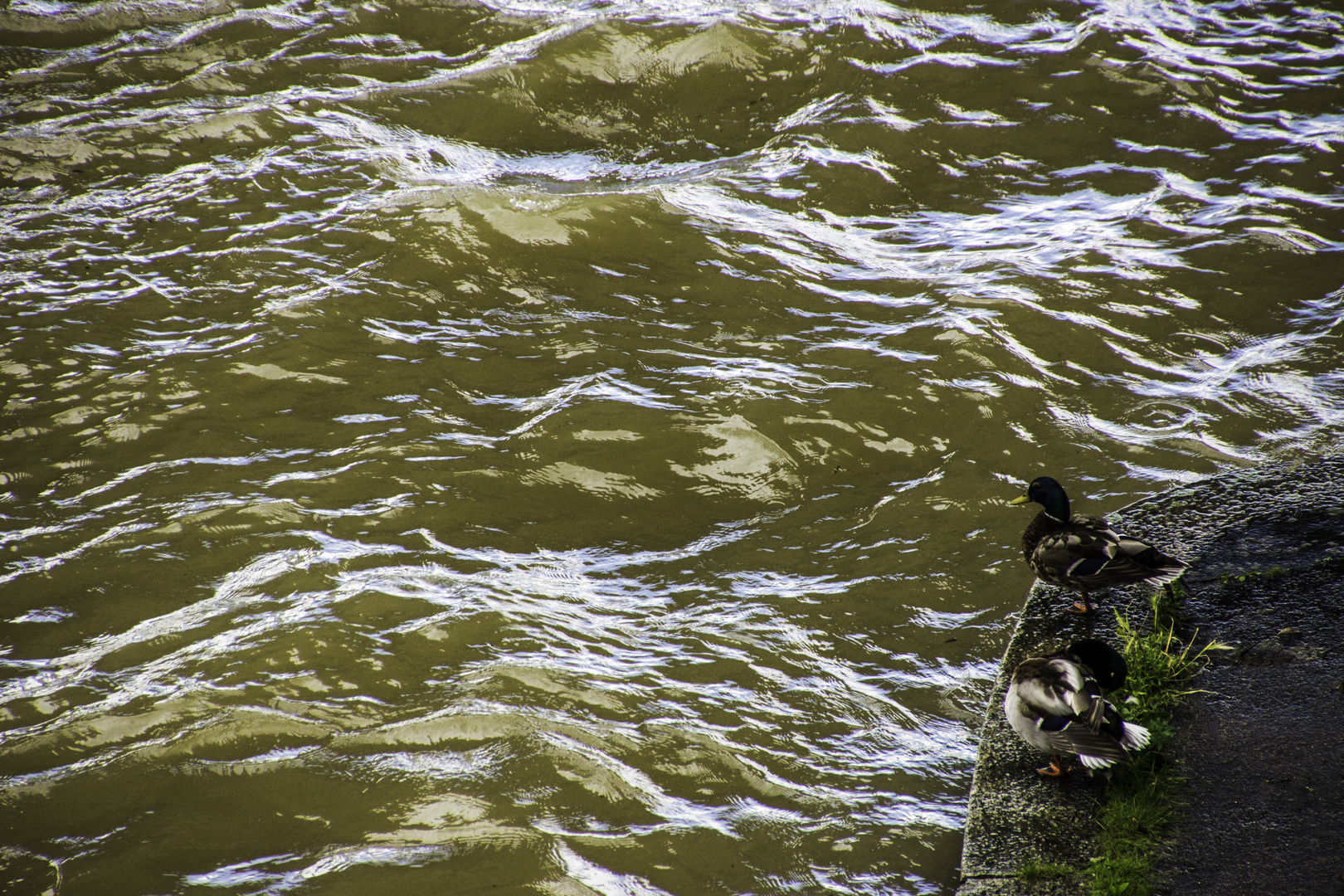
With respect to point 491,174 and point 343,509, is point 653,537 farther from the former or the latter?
point 491,174

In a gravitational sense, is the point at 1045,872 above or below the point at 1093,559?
below

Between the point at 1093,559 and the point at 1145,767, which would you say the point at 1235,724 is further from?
the point at 1093,559

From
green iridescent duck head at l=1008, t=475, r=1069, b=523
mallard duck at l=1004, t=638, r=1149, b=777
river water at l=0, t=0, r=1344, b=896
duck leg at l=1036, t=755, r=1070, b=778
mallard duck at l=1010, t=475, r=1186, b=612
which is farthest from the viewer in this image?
green iridescent duck head at l=1008, t=475, r=1069, b=523

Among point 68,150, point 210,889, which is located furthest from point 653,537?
point 68,150

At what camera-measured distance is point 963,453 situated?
5.68m

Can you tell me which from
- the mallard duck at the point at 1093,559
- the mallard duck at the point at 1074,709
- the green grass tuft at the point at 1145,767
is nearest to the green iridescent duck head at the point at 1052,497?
the mallard duck at the point at 1093,559

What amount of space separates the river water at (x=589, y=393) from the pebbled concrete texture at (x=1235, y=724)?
0.34 metres

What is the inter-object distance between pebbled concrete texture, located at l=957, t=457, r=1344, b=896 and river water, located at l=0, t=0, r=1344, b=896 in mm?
339

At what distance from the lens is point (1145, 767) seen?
3320mm

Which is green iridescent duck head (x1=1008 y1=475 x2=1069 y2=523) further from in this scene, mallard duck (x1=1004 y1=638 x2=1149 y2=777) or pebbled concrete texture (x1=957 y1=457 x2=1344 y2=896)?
mallard duck (x1=1004 y1=638 x2=1149 y2=777)

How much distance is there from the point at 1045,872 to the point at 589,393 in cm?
399

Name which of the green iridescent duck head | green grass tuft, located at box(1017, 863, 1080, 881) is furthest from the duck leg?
the green iridescent duck head

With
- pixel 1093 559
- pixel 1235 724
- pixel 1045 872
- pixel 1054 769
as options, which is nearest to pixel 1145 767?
pixel 1054 769

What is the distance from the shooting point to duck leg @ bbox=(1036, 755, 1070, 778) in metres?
3.42
